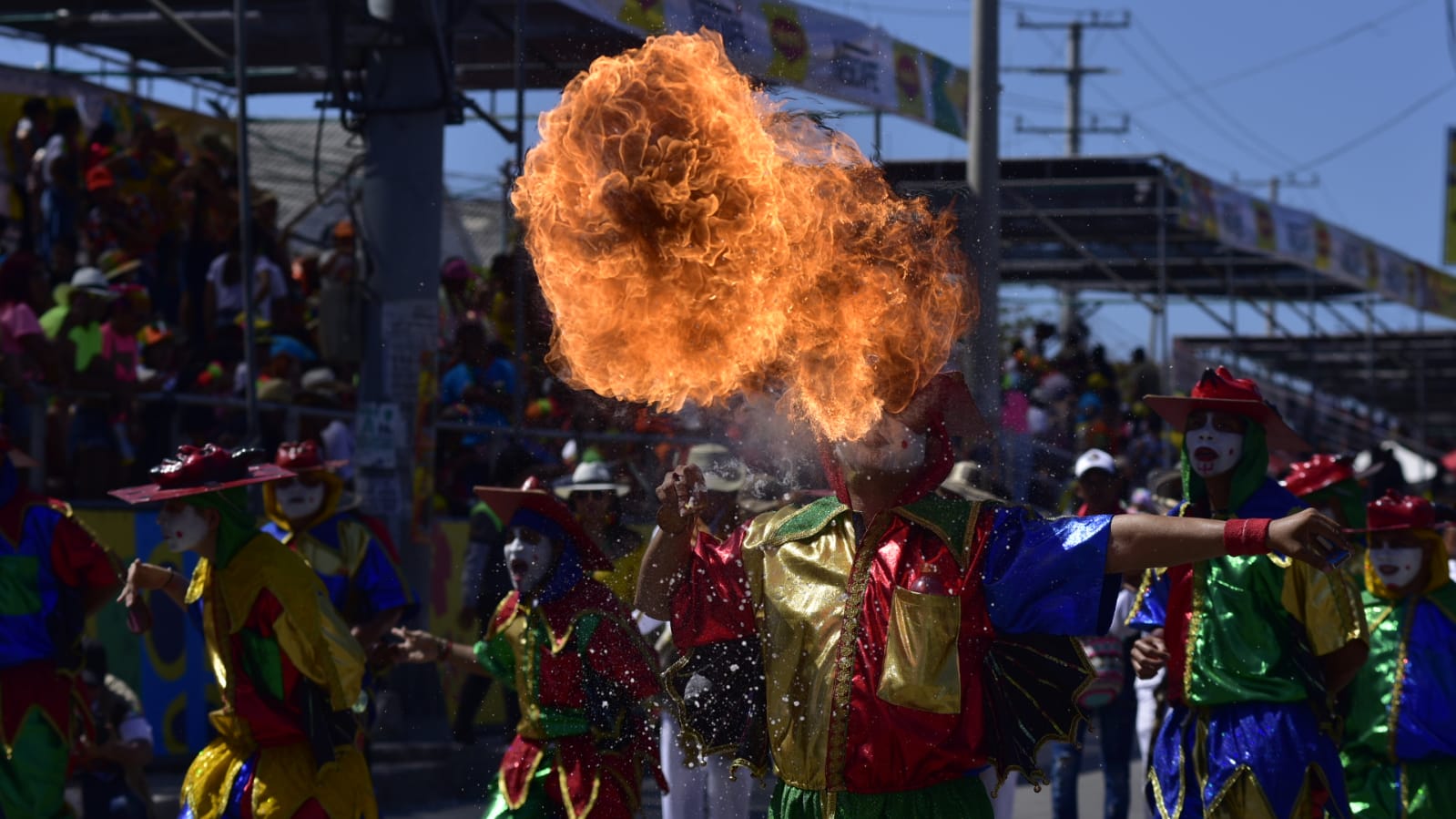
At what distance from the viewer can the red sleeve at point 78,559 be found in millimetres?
7176

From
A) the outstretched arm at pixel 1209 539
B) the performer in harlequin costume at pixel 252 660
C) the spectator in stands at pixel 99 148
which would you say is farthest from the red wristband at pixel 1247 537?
the spectator in stands at pixel 99 148

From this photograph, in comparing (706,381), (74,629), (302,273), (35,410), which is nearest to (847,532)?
(706,381)

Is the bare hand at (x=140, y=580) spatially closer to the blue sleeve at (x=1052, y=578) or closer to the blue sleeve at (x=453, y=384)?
the blue sleeve at (x=1052, y=578)

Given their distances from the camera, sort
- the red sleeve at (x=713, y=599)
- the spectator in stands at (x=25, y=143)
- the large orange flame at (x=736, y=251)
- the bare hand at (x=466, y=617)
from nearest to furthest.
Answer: the large orange flame at (x=736, y=251) → the red sleeve at (x=713, y=599) → the bare hand at (x=466, y=617) → the spectator in stands at (x=25, y=143)

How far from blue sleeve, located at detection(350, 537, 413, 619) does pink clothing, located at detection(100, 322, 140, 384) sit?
2.61 m

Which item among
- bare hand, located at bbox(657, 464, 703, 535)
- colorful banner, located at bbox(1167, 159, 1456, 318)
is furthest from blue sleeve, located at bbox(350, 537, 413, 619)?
colorful banner, located at bbox(1167, 159, 1456, 318)

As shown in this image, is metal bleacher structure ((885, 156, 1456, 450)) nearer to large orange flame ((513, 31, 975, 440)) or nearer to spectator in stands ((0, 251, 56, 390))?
large orange flame ((513, 31, 975, 440))

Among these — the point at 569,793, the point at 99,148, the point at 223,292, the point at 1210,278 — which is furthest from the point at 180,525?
the point at 1210,278

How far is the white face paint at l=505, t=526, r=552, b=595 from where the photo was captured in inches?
256

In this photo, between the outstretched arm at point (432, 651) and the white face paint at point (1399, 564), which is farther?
the white face paint at point (1399, 564)

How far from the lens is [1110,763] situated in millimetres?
8977

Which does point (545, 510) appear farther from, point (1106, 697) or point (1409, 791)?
point (1106, 697)

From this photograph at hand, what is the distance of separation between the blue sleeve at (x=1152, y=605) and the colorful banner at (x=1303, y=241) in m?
6.54

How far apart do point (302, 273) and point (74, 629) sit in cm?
556
